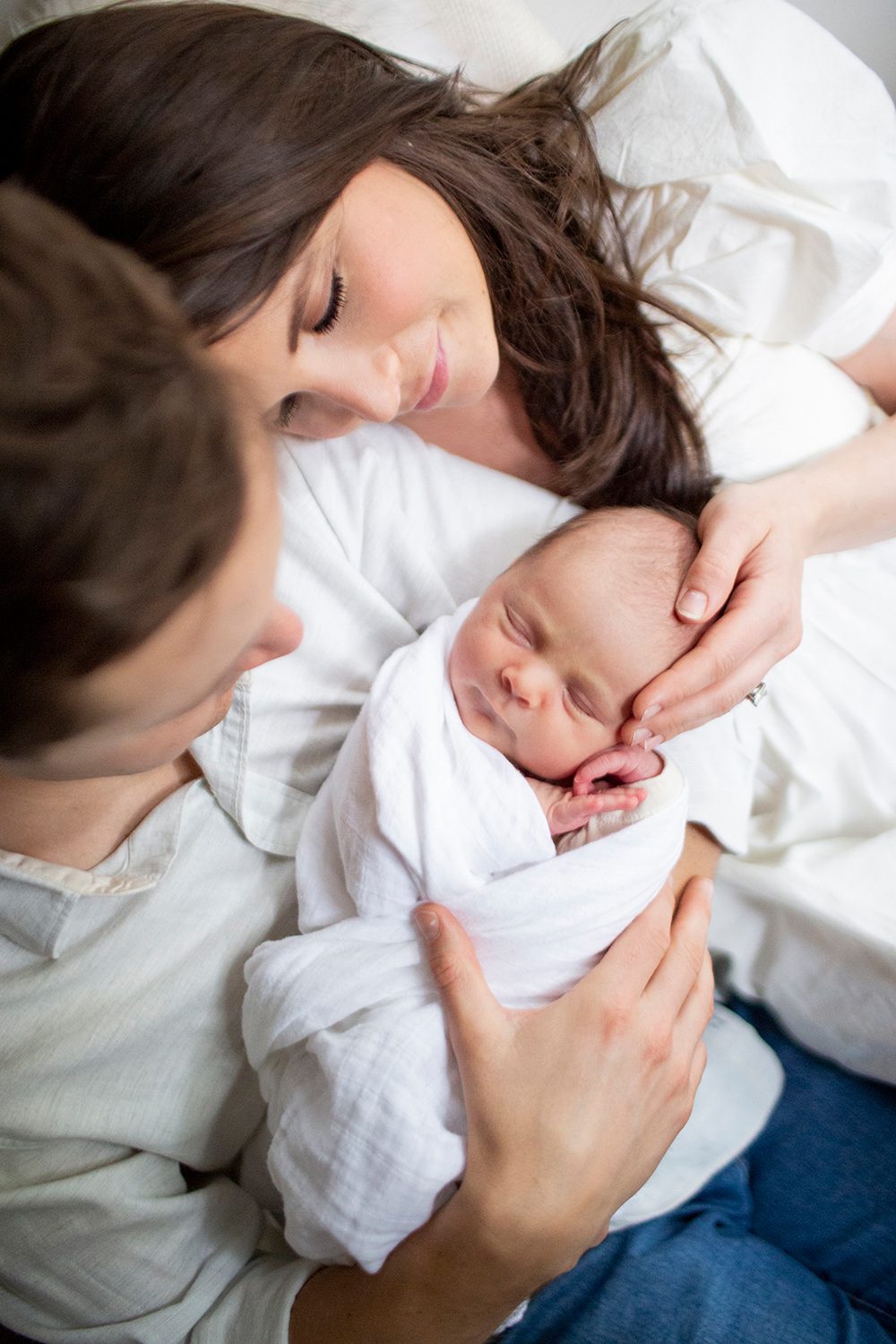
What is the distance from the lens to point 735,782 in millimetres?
1227

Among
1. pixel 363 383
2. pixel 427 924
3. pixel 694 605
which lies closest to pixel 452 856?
pixel 427 924

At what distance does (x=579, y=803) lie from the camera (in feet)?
3.48

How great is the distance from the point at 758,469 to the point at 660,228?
380 mm

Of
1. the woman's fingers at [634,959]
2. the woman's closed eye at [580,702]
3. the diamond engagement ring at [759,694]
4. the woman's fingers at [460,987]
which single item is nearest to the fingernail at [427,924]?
the woman's fingers at [460,987]

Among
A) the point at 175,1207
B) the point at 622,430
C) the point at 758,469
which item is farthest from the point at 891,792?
the point at 175,1207

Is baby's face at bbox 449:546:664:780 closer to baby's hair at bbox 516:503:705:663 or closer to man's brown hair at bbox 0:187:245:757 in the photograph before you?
baby's hair at bbox 516:503:705:663

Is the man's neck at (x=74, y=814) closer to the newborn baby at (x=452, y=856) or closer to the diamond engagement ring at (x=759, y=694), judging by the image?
the newborn baby at (x=452, y=856)

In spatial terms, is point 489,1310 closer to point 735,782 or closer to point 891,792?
point 735,782

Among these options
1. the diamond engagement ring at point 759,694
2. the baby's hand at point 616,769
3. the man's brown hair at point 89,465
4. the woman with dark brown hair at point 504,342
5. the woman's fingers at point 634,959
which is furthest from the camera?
the diamond engagement ring at point 759,694

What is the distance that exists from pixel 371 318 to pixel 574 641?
0.43 m

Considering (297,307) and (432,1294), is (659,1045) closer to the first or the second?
(432,1294)

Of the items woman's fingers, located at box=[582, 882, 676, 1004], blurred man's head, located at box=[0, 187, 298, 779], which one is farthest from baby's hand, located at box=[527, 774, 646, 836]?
blurred man's head, located at box=[0, 187, 298, 779]

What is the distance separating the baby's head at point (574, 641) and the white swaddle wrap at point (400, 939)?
52 millimetres

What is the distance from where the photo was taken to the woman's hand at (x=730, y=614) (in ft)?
3.41
